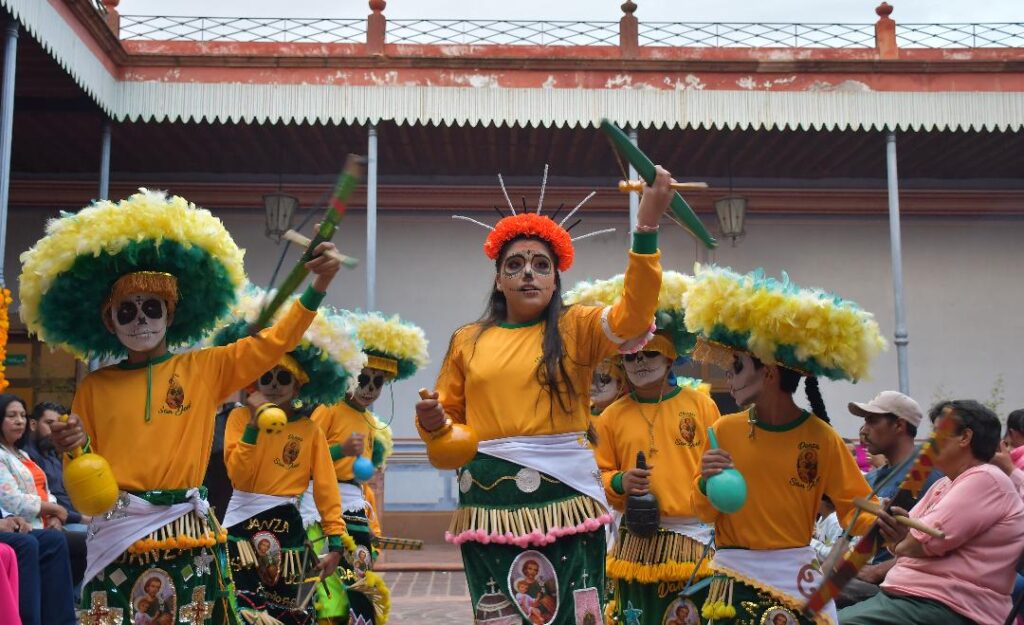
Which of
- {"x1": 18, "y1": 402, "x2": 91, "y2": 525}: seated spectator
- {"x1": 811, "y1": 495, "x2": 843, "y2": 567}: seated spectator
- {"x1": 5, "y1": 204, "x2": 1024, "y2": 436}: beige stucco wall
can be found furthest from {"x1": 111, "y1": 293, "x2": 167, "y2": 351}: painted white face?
{"x1": 5, "y1": 204, "x2": 1024, "y2": 436}: beige stucco wall

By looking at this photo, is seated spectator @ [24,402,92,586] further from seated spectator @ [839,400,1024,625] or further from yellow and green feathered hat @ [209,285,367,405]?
seated spectator @ [839,400,1024,625]

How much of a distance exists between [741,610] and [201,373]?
92.5 inches

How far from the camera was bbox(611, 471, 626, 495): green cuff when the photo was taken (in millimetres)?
5203

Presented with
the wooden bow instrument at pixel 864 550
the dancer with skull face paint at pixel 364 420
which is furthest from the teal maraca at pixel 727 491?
the dancer with skull face paint at pixel 364 420

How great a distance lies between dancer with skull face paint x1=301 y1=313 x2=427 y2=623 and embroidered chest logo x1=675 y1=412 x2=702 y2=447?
84.7 inches

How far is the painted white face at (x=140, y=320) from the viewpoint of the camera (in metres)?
4.48

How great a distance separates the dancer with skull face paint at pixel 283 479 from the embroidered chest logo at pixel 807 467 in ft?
9.29

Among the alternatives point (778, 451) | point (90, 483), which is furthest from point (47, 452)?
point (778, 451)

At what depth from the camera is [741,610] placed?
4.22 meters

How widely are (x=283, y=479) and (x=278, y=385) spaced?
566 mm

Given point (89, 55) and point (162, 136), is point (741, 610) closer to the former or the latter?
point (89, 55)

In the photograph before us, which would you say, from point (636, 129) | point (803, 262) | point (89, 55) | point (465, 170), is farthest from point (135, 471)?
point (803, 262)

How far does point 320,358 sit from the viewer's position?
21.1 feet

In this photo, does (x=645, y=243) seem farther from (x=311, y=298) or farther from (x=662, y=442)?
(x=662, y=442)
